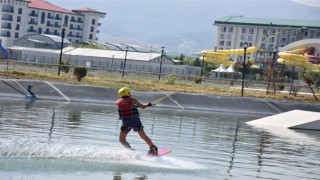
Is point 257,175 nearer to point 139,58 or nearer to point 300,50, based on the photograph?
point 139,58

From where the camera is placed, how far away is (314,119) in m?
31.6

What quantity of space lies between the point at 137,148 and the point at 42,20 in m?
146

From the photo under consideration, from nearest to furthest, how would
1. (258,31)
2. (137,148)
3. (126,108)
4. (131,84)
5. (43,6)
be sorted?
(126,108)
(137,148)
(131,84)
(258,31)
(43,6)

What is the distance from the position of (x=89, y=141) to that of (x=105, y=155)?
3.99 metres

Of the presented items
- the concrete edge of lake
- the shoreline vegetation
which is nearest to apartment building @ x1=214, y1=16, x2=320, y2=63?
the shoreline vegetation

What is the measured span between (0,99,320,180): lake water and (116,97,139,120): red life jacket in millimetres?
793

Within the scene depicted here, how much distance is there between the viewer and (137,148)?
1845 cm

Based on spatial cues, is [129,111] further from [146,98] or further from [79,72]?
[79,72]

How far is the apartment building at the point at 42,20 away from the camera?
490ft

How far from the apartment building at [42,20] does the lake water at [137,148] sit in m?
117

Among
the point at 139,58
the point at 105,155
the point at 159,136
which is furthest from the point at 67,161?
Answer: the point at 139,58

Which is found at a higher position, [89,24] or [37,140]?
[89,24]

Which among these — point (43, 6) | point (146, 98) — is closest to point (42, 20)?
point (43, 6)

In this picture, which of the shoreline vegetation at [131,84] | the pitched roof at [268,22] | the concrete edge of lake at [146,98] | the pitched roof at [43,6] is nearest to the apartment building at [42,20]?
the pitched roof at [43,6]
